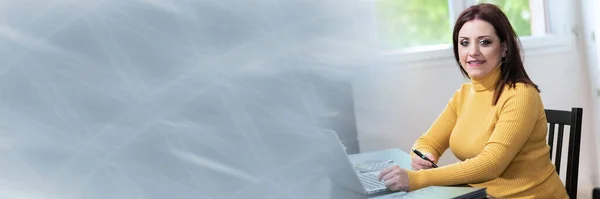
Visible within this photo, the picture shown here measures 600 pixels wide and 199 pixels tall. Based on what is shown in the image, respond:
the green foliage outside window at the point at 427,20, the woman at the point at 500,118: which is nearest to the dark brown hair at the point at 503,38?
the woman at the point at 500,118

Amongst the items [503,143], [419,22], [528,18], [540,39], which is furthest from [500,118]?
[528,18]

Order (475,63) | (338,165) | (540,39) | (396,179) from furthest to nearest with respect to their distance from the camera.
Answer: (540,39)
(475,63)
(396,179)
(338,165)

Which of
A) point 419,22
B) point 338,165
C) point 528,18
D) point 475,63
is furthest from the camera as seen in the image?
point 528,18

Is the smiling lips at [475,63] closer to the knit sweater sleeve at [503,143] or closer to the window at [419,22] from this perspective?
the knit sweater sleeve at [503,143]

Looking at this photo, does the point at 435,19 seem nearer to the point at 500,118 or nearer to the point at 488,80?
the point at 488,80

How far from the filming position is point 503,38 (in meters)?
1.24

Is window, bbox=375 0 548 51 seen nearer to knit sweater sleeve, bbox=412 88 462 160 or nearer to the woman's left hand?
knit sweater sleeve, bbox=412 88 462 160

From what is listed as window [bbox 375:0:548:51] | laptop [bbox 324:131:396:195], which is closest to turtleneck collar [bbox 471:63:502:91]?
window [bbox 375:0:548:51]

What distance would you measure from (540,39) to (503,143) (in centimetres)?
120

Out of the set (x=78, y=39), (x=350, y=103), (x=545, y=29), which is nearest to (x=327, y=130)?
(x=350, y=103)

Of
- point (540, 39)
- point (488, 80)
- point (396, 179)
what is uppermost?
point (540, 39)

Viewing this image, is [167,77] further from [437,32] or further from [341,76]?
[437,32]

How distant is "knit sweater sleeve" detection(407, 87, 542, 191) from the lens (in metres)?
1.08

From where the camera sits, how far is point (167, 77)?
29 cm
